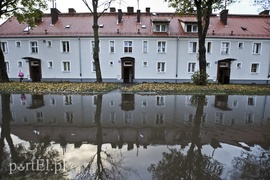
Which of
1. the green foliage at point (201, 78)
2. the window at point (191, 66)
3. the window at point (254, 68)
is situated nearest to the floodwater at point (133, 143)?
the green foliage at point (201, 78)

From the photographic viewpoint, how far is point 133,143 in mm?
5406

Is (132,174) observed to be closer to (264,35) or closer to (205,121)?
(205,121)

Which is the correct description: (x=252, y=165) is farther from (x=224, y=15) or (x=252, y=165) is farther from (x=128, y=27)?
(x=224, y=15)

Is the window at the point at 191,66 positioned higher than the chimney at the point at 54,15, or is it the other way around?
the chimney at the point at 54,15

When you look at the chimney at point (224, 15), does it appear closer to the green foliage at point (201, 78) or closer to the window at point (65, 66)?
the green foliage at point (201, 78)

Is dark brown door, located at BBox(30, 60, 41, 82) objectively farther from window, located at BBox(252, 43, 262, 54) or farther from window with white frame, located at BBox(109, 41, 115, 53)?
window, located at BBox(252, 43, 262, 54)

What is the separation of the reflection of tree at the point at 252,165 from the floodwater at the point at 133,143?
2 centimetres

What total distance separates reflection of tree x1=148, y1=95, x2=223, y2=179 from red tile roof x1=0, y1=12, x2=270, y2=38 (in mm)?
22273

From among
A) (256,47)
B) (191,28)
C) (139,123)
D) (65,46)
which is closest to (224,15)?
(191,28)

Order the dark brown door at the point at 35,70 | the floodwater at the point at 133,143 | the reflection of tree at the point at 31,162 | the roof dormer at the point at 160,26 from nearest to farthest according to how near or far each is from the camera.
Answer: the reflection of tree at the point at 31,162
the floodwater at the point at 133,143
the roof dormer at the point at 160,26
the dark brown door at the point at 35,70

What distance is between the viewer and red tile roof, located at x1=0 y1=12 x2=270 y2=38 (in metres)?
25.5

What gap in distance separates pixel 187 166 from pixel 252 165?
1481mm

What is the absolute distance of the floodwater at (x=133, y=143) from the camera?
393 cm

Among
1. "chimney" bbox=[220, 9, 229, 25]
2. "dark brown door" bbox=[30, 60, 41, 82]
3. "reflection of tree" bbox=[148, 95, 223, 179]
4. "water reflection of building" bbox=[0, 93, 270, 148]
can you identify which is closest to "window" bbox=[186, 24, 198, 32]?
"chimney" bbox=[220, 9, 229, 25]
